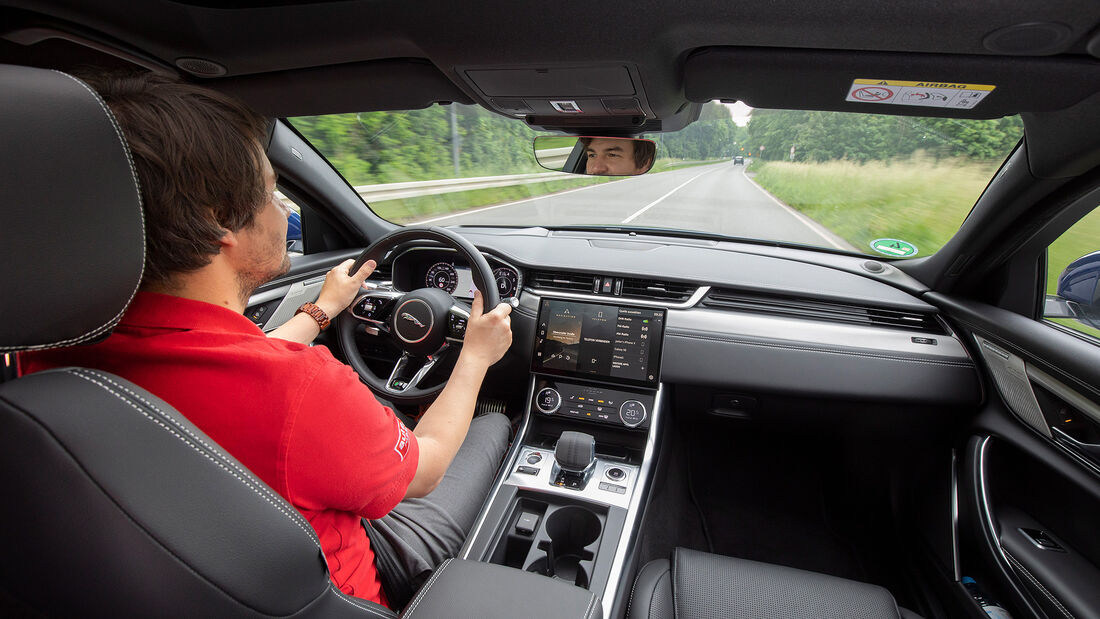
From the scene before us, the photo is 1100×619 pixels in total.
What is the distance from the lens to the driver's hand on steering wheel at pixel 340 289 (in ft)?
7.41

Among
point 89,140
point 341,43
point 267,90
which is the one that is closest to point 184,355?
point 89,140

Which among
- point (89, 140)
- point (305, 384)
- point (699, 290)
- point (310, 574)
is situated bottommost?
point (310, 574)

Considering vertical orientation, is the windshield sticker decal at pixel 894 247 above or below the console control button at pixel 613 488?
above

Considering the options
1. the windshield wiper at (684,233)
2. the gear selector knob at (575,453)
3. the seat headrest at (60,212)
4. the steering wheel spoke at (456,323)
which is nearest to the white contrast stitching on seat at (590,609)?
the gear selector knob at (575,453)

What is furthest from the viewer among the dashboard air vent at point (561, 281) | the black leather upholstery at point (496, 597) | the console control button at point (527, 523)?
the dashboard air vent at point (561, 281)

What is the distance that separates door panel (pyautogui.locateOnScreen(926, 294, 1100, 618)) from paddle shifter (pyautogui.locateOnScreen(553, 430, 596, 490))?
152cm

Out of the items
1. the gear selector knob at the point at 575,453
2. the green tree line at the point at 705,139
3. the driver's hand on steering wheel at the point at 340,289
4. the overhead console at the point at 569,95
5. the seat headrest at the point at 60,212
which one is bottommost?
the gear selector knob at the point at 575,453

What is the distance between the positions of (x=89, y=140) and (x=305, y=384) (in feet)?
1.61

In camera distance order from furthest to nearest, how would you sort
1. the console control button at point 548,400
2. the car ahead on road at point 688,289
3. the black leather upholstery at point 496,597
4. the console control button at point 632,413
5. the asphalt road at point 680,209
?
the asphalt road at point 680,209, the console control button at point 548,400, the console control button at point 632,413, the black leather upholstery at point 496,597, the car ahead on road at point 688,289

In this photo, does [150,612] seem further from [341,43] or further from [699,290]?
[699,290]

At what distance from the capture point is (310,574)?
38.7 inches

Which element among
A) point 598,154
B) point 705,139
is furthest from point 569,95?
point 705,139

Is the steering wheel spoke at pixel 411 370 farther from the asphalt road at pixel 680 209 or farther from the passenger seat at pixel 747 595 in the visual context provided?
the asphalt road at pixel 680 209

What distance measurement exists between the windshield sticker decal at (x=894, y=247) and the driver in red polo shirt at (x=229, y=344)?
2585 mm
